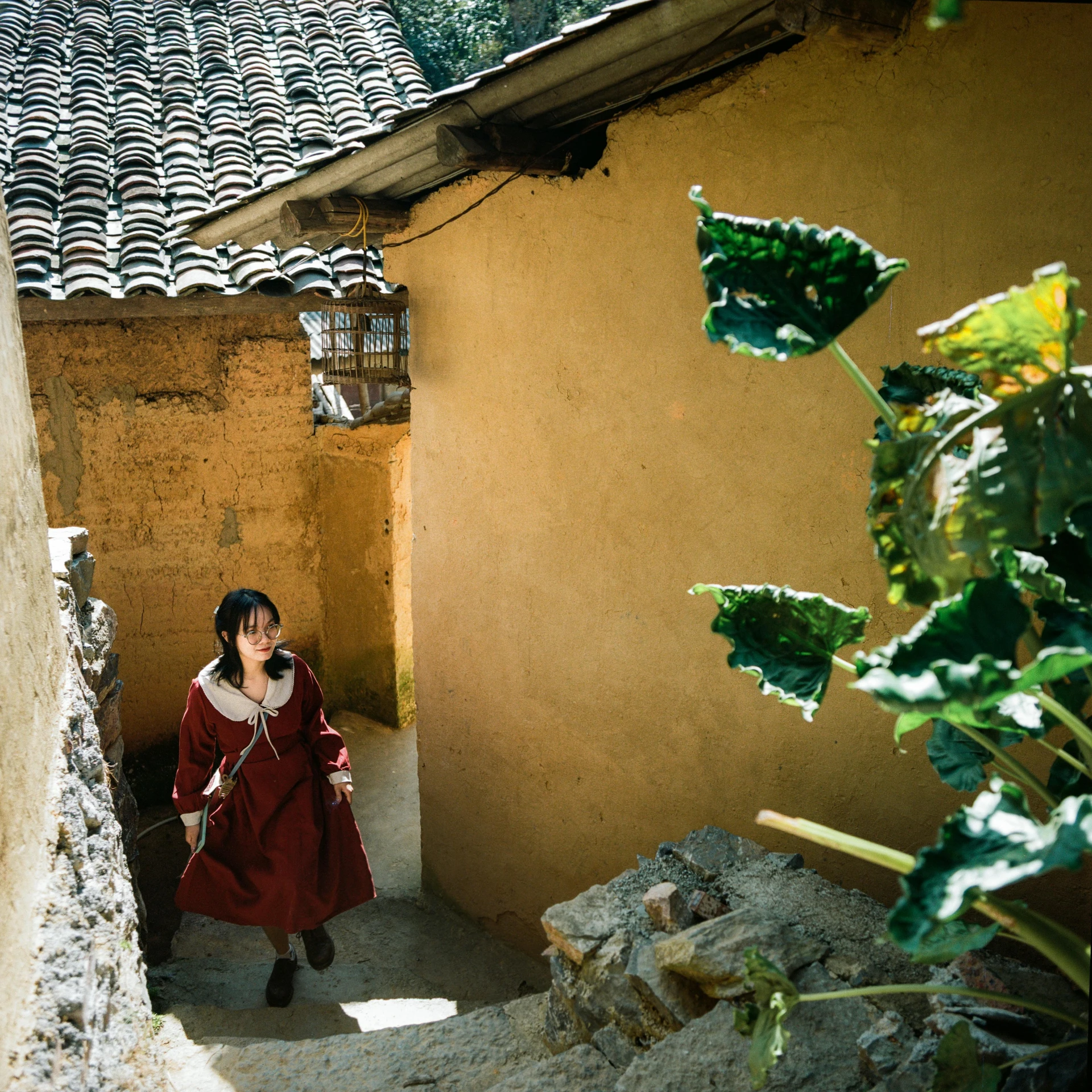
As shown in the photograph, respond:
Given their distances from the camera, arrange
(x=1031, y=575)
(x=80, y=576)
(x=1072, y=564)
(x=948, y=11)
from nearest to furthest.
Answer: (x=948, y=11) → (x=1031, y=575) → (x=1072, y=564) → (x=80, y=576)

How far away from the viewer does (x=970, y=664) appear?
52.9 inches

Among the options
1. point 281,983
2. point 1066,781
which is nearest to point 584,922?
point 1066,781

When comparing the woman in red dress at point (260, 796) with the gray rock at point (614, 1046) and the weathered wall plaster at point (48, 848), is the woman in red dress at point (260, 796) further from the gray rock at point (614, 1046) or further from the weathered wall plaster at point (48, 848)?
the gray rock at point (614, 1046)

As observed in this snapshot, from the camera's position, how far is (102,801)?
3406 millimetres

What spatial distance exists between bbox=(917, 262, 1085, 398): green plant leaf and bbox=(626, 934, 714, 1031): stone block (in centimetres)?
175

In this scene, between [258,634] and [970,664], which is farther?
[258,634]

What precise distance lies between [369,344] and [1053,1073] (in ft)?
13.3

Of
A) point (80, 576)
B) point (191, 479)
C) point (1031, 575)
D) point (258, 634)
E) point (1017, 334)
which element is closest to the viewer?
point (1017, 334)

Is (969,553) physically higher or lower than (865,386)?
lower

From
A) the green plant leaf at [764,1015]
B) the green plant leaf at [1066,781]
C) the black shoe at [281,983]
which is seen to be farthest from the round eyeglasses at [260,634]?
the green plant leaf at [1066,781]

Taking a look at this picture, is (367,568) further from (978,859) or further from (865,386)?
(978,859)

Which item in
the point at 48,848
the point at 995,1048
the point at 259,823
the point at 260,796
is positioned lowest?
the point at 259,823

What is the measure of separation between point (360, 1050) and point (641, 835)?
1.28 meters

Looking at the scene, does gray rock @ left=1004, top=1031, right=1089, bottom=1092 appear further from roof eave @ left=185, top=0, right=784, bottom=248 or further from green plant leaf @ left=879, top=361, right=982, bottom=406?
roof eave @ left=185, top=0, right=784, bottom=248
